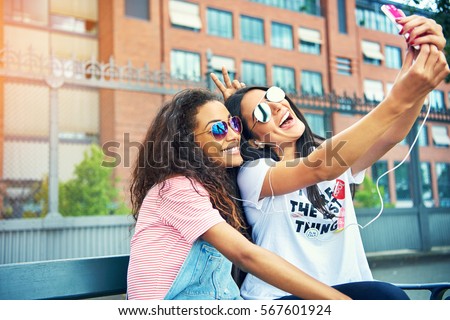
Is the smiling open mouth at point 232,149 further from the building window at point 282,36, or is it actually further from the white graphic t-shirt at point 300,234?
the building window at point 282,36

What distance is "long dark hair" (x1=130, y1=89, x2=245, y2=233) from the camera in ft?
3.15

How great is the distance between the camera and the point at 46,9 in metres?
11.7

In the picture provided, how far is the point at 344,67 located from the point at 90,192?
10.2 m

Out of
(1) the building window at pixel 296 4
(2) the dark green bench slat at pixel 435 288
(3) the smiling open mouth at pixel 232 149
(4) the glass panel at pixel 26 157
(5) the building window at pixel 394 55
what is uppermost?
(1) the building window at pixel 296 4

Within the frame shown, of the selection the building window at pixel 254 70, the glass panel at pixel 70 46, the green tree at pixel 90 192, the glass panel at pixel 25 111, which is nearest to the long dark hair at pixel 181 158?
the green tree at pixel 90 192

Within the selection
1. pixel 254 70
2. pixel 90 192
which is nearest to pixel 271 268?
pixel 90 192

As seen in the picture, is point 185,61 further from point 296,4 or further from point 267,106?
point 267,106

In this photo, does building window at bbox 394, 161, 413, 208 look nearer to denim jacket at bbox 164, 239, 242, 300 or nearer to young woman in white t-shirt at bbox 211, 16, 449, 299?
young woman in white t-shirt at bbox 211, 16, 449, 299

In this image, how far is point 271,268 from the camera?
0.78 meters

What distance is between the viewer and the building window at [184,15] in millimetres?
12703

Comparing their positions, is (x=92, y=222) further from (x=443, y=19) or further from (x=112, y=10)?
(x=112, y=10)

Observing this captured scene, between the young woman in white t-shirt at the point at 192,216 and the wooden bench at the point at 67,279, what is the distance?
161 millimetres

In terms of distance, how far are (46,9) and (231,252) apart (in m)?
12.5

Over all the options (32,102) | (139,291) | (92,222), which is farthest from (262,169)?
(32,102)
